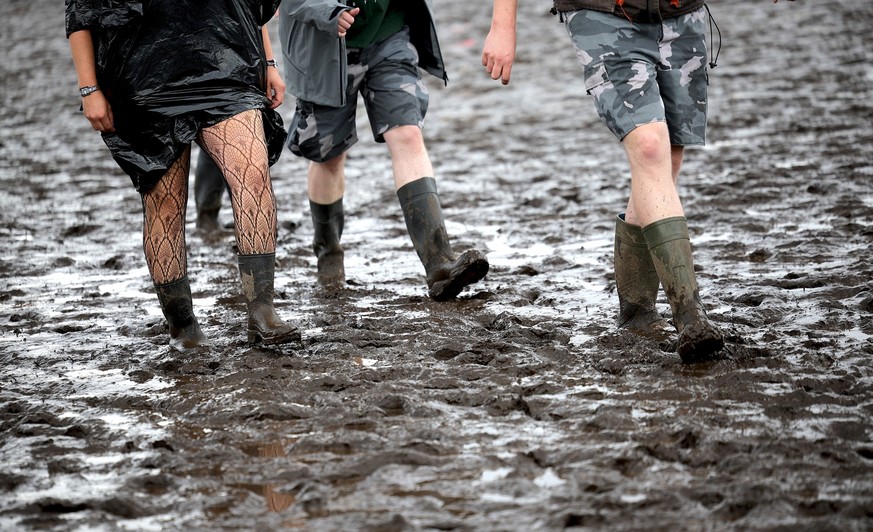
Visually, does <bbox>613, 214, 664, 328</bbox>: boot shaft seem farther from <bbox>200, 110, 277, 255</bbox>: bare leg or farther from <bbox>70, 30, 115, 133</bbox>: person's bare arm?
<bbox>70, 30, 115, 133</bbox>: person's bare arm

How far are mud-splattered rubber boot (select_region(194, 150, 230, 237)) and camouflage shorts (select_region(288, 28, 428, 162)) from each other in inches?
61.1

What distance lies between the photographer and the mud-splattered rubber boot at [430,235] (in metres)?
5.01

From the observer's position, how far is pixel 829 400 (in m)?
3.57

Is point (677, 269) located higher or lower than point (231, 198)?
lower

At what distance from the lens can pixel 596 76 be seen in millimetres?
4195

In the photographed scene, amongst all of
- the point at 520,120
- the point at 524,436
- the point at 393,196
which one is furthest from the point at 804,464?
the point at 520,120

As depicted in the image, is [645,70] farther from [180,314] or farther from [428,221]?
[180,314]

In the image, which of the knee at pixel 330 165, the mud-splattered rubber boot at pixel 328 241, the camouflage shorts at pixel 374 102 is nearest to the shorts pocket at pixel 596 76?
the camouflage shorts at pixel 374 102

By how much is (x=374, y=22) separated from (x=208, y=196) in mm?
2099

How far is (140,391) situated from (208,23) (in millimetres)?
1400

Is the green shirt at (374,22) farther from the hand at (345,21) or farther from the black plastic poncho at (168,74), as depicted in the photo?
the black plastic poncho at (168,74)

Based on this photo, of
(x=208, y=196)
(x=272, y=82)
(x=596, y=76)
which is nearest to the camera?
(x=596, y=76)

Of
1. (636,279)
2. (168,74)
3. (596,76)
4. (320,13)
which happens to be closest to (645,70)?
(596,76)

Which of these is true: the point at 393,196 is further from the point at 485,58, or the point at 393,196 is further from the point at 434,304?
the point at 485,58
